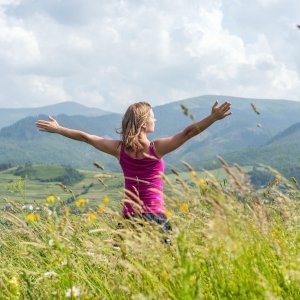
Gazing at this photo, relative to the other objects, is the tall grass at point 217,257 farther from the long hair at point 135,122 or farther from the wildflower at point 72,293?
the long hair at point 135,122

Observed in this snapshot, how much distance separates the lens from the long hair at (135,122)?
5.85m

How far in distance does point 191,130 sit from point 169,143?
1.29 feet

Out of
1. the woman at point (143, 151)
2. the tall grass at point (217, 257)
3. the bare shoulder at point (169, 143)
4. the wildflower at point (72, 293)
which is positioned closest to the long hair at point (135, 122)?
the woman at point (143, 151)

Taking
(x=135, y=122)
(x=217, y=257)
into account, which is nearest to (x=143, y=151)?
(x=135, y=122)

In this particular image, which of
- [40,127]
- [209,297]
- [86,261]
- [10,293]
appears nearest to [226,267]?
[209,297]

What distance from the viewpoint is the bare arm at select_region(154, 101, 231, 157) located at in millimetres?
5281

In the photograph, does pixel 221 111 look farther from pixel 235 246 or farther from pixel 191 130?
pixel 235 246

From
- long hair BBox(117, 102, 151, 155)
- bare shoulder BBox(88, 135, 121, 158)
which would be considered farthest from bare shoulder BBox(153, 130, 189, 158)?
bare shoulder BBox(88, 135, 121, 158)

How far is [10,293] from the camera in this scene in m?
3.57

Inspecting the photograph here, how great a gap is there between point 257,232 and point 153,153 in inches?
118

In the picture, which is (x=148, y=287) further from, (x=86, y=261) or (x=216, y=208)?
(x=86, y=261)

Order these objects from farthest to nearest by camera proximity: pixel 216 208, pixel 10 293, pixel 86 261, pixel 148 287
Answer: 1. pixel 86 261
2. pixel 10 293
3. pixel 148 287
4. pixel 216 208

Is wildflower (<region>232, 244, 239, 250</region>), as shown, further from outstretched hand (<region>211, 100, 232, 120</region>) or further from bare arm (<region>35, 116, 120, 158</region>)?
bare arm (<region>35, 116, 120, 158</region>)

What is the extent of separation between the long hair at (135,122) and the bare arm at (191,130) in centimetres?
23
